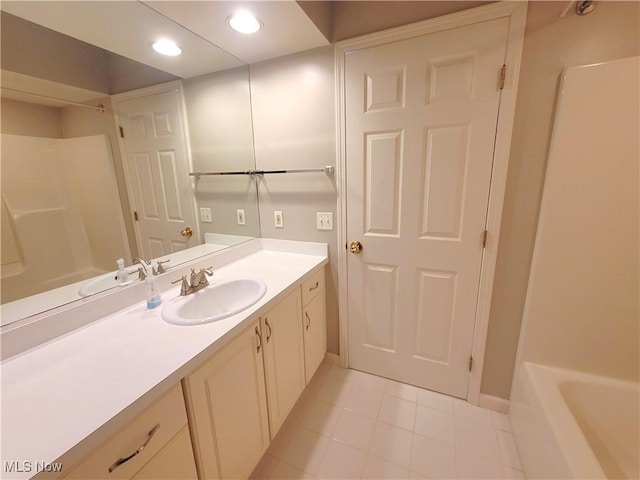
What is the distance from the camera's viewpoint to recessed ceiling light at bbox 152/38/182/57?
1.32 metres

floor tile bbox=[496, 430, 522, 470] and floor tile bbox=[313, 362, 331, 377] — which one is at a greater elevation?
floor tile bbox=[313, 362, 331, 377]

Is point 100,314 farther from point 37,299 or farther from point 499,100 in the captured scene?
point 499,100

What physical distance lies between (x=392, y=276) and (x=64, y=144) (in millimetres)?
1633

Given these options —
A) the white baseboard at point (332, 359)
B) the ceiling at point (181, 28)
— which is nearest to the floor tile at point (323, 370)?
the white baseboard at point (332, 359)

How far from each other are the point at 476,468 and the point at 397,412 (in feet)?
1.40

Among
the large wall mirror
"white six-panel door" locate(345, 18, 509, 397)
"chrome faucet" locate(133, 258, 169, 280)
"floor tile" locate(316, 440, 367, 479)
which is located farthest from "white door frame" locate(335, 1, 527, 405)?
"chrome faucet" locate(133, 258, 169, 280)

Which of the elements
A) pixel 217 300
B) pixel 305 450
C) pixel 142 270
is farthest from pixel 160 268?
pixel 305 450

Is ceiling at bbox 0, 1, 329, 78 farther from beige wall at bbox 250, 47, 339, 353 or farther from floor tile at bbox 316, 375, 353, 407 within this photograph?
floor tile at bbox 316, 375, 353, 407

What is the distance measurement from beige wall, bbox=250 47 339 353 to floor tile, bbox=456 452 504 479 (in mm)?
928

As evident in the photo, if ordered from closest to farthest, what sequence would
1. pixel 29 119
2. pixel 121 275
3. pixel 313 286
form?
pixel 29 119
pixel 121 275
pixel 313 286

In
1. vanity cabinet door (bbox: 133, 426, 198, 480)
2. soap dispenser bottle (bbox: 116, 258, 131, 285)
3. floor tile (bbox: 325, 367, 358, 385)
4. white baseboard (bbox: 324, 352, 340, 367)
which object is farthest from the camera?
white baseboard (bbox: 324, 352, 340, 367)

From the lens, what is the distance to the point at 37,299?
932mm

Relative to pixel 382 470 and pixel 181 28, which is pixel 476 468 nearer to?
pixel 382 470

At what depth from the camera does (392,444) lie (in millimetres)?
1403
